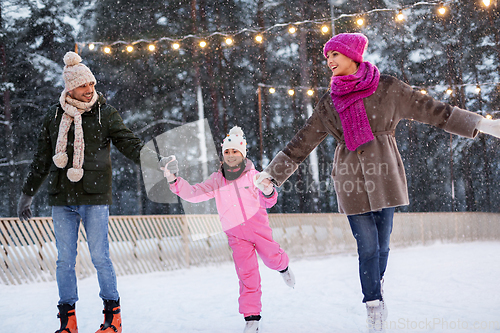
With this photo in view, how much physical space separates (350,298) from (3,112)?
583 inches

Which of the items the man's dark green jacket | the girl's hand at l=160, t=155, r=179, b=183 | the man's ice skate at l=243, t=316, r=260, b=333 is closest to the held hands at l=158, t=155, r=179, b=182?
the girl's hand at l=160, t=155, r=179, b=183

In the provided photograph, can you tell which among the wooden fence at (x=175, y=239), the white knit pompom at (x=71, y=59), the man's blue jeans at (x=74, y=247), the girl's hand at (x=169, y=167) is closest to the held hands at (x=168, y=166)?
the girl's hand at (x=169, y=167)

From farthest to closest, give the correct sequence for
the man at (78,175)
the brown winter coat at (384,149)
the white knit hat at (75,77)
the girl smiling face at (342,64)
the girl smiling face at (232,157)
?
the girl smiling face at (232,157) → the white knit hat at (75,77) → the man at (78,175) → the girl smiling face at (342,64) → the brown winter coat at (384,149)

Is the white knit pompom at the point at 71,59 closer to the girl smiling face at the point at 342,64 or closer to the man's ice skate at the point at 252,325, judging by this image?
the girl smiling face at the point at 342,64

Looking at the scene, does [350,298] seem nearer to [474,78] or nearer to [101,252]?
[101,252]

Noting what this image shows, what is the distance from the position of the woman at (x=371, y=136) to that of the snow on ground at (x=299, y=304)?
0.57m

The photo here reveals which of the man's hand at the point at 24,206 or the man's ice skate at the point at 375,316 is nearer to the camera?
the man's ice skate at the point at 375,316

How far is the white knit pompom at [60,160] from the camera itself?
2662 mm

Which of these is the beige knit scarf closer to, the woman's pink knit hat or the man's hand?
the man's hand

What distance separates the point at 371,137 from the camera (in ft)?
7.83

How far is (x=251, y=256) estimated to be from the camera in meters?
2.93

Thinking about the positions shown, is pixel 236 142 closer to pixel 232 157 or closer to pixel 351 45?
pixel 232 157

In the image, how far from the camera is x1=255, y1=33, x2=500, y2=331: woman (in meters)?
2.41

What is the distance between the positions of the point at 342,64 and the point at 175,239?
6.53m
